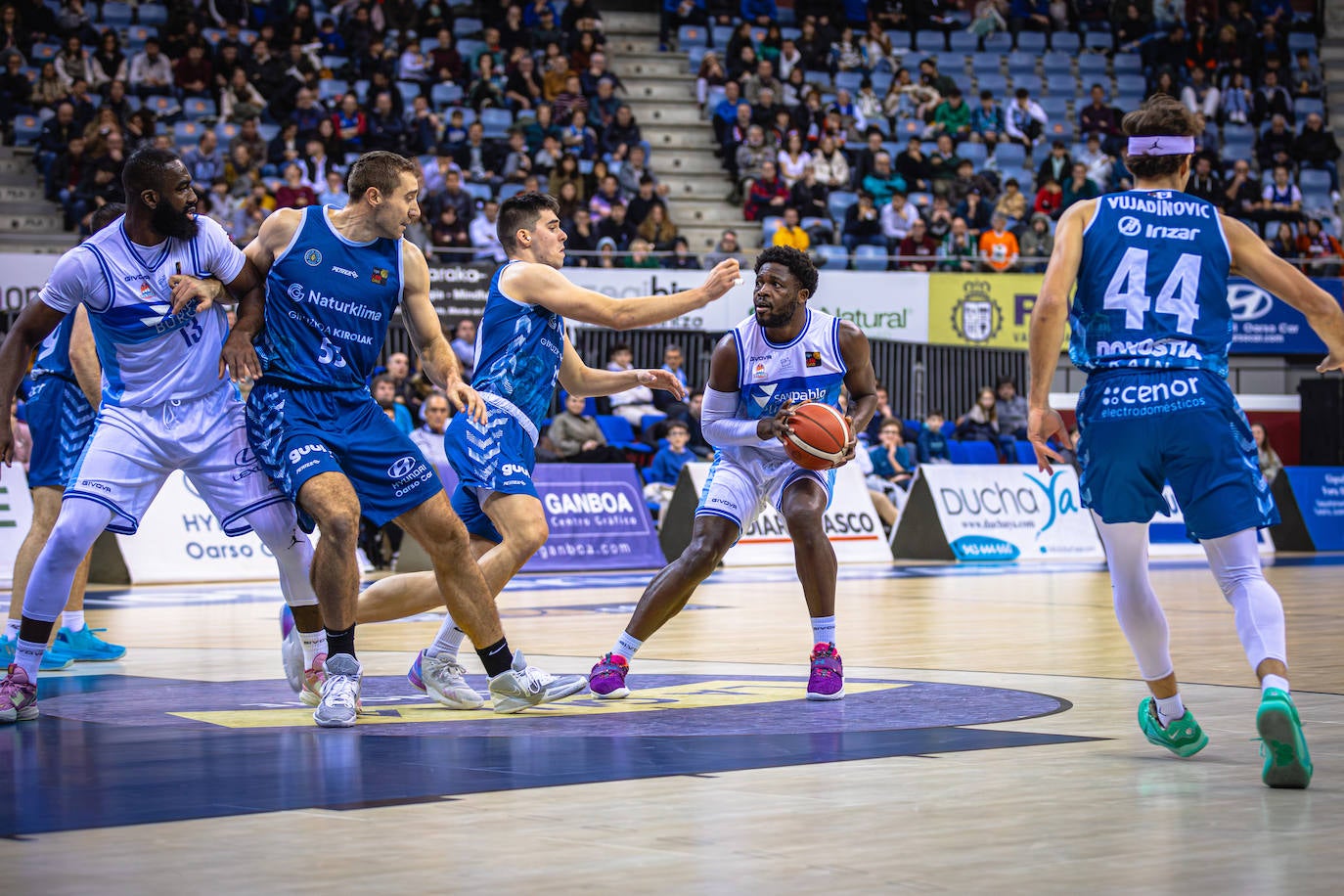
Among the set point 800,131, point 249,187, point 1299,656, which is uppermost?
point 800,131

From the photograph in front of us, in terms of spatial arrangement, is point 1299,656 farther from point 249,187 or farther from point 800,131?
point 800,131

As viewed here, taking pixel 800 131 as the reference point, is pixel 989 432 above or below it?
below

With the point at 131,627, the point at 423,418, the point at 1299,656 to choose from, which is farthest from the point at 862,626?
the point at 423,418

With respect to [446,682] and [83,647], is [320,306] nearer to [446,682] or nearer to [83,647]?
[446,682]

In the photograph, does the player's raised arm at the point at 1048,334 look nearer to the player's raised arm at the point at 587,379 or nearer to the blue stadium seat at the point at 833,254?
the player's raised arm at the point at 587,379

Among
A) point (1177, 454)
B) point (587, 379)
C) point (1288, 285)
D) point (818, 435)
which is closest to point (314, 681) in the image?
point (587, 379)

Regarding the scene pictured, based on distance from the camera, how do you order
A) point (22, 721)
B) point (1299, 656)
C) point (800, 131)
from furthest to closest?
1. point (800, 131)
2. point (1299, 656)
3. point (22, 721)

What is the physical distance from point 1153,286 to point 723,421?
2478 mm

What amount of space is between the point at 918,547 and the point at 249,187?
909cm

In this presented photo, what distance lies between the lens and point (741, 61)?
1042 inches

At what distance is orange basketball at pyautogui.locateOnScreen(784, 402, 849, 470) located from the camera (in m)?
6.75

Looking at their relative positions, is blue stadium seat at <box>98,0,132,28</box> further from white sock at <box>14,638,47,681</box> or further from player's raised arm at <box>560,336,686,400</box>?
white sock at <box>14,638,47,681</box>

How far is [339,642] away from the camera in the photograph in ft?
19.5

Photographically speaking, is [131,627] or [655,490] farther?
[655,490]
